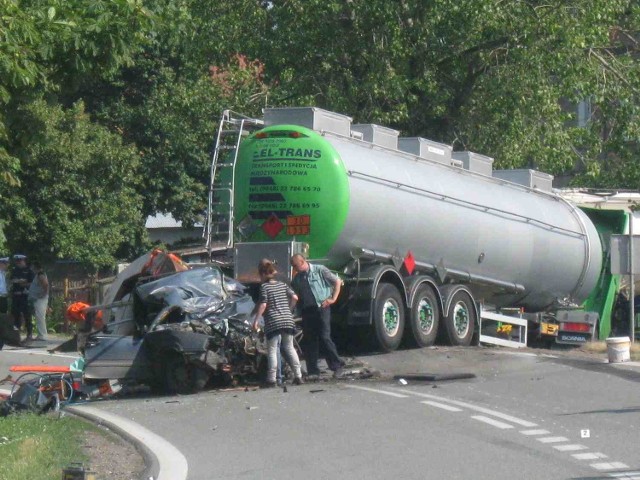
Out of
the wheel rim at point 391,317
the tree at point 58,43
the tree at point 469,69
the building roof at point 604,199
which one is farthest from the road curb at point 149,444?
the building roof at point 604,199

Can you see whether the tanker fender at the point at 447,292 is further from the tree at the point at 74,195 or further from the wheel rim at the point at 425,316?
the tree at the point at 74,195

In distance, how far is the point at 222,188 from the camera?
16547 millimetres

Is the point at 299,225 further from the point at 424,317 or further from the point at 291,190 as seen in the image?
the point at 424,317

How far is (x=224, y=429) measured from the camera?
35.9 feet

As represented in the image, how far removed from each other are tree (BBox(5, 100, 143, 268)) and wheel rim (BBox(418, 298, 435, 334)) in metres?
11.8

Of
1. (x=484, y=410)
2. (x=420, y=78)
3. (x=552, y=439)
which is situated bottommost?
(x=552, y=439)

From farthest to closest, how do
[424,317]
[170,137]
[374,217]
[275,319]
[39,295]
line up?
[170,137], [39,295], [424,317], [374,217], [275,319]

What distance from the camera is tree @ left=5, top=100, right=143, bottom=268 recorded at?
26969mm

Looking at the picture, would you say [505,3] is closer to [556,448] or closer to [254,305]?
[254,305]

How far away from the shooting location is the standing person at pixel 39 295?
23.0 meters

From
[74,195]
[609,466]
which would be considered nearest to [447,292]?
[609,466]

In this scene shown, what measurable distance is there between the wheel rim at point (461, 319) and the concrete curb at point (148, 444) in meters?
7.15

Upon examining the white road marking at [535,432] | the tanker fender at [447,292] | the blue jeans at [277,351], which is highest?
the tanker fender at [447,292]

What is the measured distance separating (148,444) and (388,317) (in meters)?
6.97
